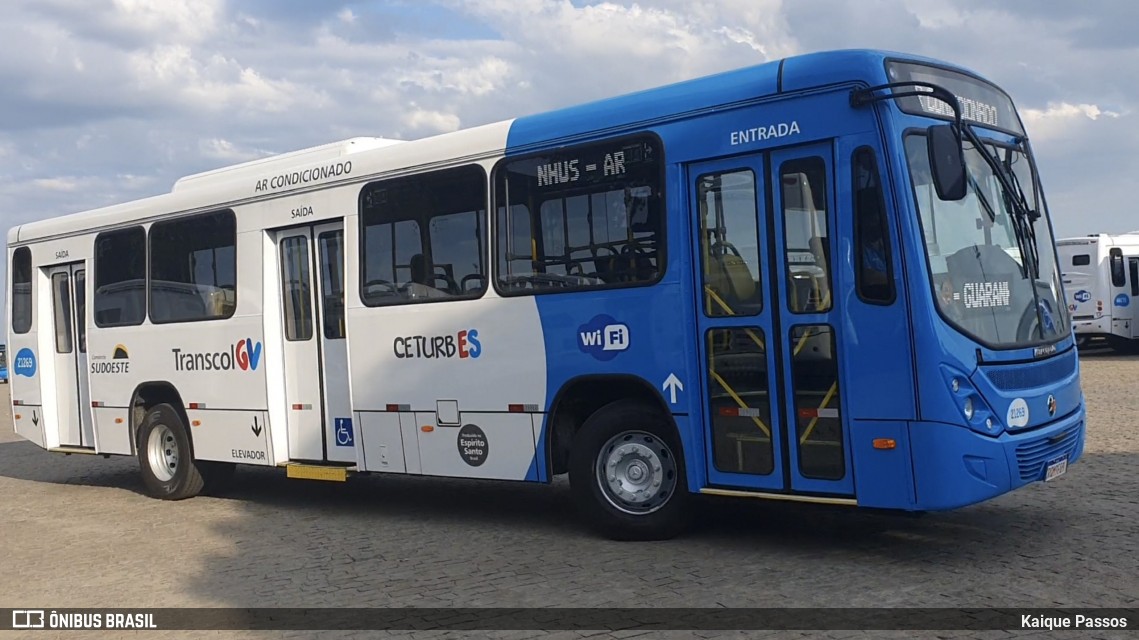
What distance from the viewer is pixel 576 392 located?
29.0 feet

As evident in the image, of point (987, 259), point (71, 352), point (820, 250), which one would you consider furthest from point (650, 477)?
point (71, 352)

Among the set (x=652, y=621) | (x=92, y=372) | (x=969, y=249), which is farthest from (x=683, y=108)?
(x=92, y=372)

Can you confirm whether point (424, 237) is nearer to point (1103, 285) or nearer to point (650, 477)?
point (650, 477)

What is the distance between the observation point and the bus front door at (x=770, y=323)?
7.39m

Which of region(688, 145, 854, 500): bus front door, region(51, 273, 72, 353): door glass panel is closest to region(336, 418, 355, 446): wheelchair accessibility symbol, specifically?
region(688, 145, 854, 500): bus front door

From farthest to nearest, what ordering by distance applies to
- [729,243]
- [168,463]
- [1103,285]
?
1. [1103,285]
2. [168,463]
3. [729,243]

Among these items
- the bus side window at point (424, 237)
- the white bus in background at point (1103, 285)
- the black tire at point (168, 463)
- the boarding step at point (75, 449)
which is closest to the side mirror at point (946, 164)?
the bus side window at point (424, 237)

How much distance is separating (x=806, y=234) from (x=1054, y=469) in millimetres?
2247

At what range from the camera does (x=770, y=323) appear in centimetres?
759

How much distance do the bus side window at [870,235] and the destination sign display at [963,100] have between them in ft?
1.53

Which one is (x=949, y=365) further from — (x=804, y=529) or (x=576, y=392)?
(x=576, y=392)

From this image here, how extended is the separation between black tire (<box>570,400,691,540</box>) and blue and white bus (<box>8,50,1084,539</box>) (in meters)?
0.02

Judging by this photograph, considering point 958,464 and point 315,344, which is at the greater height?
point 315,344

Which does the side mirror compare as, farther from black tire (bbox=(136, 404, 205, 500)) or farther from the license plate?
black tire (bbox=(136, 404, 205, 500))
